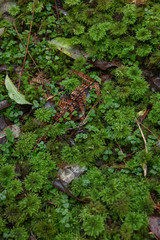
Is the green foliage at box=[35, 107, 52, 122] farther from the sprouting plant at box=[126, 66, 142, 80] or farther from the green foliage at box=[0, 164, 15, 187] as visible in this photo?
the sprouting plant at box=[126, 66, 142, 80]

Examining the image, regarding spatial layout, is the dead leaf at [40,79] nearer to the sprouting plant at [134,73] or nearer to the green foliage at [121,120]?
the green foliage at [121,120]

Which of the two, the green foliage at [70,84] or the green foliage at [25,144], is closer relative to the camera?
the green foliage at [25,144]

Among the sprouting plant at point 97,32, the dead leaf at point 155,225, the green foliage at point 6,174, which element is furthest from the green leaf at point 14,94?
the dead leaf at point 155,225

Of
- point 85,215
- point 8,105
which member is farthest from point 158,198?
point 8,105

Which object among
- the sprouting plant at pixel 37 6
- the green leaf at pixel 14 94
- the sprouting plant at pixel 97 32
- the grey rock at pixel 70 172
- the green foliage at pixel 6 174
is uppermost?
the sprouting plant at pixel 37 6

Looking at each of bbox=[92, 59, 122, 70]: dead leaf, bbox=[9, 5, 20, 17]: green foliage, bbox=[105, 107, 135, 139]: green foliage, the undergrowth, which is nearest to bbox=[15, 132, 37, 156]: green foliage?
the undergrowth

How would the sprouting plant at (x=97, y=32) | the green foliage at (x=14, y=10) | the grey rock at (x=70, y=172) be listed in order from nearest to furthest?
the grey rock at (x=70, y=172)
the sprouting plant at (x=97, y=32)
the green foliage at (x=14, y=10)

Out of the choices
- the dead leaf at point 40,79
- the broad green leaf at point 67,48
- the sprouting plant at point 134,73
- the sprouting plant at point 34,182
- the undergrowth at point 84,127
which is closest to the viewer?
the undergrowth at point 84,127

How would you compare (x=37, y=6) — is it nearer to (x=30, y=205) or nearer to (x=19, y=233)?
(x=30, y=205)
